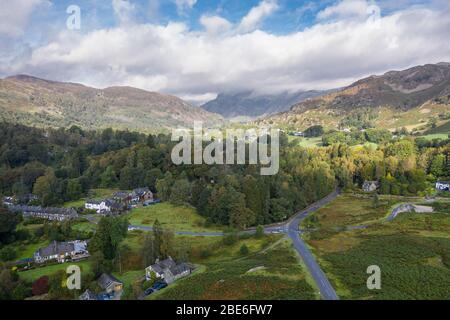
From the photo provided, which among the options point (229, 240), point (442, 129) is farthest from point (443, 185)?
point (442, 129)

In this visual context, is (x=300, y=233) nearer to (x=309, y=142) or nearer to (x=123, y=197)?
(x=123, y=197)

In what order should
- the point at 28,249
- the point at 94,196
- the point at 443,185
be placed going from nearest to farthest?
the point at 28,249
the point at 94,196
the point at 443,185

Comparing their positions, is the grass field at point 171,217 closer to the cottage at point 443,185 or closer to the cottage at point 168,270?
the cottage at point 168,270

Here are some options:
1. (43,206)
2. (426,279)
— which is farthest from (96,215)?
(426,279)

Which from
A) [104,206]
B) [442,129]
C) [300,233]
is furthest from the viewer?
[442,129]

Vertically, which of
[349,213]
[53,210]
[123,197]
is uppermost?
[123,197]

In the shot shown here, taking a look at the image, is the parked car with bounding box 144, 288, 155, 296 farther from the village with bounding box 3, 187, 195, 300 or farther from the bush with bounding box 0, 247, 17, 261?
the bush with bounding box 0, 247, 17, 261
